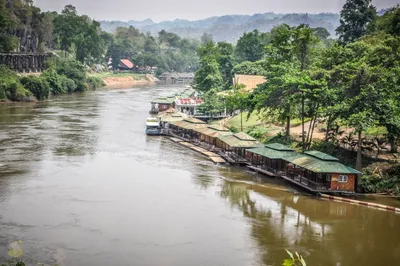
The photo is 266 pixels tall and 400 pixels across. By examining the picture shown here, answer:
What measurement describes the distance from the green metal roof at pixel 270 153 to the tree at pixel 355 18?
139 feet

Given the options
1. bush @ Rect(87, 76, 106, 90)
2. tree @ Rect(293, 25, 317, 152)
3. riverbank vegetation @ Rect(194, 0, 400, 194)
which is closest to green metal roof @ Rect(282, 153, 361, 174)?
riverbank vegetation @ Rect(194, 0, 400, 194)

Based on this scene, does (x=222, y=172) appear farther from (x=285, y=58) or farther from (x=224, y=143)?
(x=285, y=58)

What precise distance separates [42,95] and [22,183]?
54.3 metres

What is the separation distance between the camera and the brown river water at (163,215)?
2422 centimetres

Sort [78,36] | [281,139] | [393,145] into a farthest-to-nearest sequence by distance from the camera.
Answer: [78,36], [281,139], [393,145]

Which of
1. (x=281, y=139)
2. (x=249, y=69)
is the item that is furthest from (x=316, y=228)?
(x=249, y=69)

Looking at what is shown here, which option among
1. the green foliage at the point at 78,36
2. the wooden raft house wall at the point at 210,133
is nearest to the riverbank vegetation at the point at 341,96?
the wooden raft house wall at the point at 210,133

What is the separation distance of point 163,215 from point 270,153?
43.6 feet

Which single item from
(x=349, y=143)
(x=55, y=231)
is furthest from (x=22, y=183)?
(x=349, y=143)

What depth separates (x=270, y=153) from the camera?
3969 centimetres

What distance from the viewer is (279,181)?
1516 inches

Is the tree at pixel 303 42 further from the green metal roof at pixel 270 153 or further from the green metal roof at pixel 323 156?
the green metal roof at pixel 323 156

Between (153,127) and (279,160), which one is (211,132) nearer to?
(153,127)

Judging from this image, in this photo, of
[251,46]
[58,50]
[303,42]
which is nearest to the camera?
[303,42]
